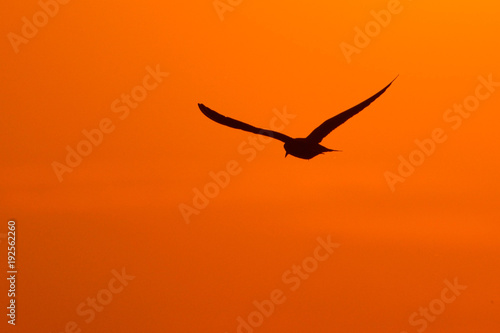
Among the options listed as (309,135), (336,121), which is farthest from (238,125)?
(336,121)

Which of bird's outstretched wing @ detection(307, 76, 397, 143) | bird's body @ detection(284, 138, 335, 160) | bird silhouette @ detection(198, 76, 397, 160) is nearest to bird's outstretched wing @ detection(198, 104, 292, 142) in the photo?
bird silhouette @ detection(198, 76, 397, 160)

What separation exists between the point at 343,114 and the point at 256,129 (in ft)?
3.41

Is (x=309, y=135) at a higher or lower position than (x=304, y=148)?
higher

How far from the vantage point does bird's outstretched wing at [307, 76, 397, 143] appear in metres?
13.0

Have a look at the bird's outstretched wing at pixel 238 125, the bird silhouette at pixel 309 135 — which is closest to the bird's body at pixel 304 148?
the bird silhouette at pixel 309 135

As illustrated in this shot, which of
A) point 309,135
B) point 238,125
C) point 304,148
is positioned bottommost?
point 304,148

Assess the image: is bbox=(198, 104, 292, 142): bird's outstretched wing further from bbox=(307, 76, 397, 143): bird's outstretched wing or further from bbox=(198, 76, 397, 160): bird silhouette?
bbox=(307, 76, 397, 143): bird's outstretched wing

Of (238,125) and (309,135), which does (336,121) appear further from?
(238,125)

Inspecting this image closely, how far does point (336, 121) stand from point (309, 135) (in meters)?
0.48

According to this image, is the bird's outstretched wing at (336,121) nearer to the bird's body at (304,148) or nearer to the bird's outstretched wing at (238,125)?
the bird's body at (304,148)

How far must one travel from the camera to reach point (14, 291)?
1784 centimetres

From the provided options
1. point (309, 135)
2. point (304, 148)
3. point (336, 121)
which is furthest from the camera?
point (304, 148)

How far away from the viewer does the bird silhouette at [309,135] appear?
42.9 ft

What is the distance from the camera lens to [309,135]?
13.5m
